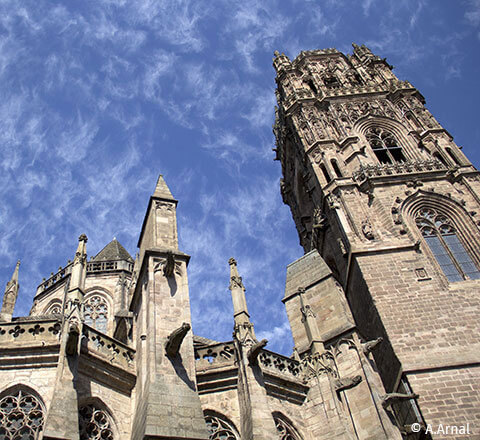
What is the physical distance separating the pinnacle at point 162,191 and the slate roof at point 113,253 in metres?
9.93

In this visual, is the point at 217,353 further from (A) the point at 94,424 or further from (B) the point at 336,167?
(B) the point at 336,167

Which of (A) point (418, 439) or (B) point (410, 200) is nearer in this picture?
(A) point (418, 439)

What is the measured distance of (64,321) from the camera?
970 centimetres

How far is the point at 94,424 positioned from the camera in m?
9.14

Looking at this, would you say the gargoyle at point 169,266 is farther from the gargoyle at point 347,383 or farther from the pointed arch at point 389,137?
the pointed arch at point 389,137

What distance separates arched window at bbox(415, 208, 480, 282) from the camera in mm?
15688

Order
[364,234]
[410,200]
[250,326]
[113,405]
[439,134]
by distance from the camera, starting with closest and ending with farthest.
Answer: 1. [113,405]
2. [250,326]
3. [364,234]
4. [410,200]
5. [439,134]

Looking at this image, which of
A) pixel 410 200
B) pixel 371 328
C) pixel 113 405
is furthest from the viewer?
pixel 410 200

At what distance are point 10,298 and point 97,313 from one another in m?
5.05

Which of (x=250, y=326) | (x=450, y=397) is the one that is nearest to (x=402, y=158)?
(x=450, y=397)

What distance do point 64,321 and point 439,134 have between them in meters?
17.9

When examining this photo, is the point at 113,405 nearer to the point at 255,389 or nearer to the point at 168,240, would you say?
the point at 255,389

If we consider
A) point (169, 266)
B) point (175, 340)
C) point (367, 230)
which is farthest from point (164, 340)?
point (367, 230)

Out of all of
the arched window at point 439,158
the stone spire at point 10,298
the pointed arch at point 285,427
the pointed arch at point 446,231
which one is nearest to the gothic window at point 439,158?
the arched window at point 439,158
